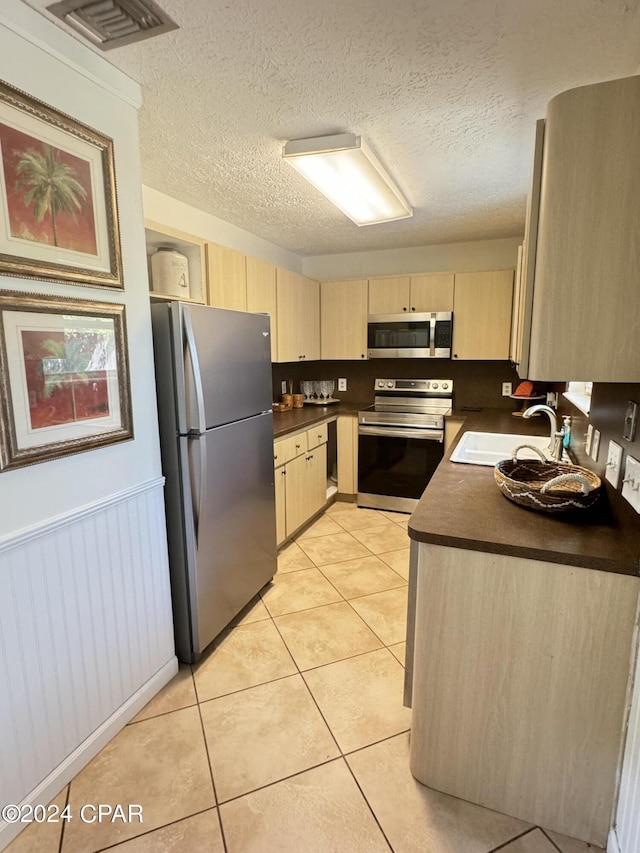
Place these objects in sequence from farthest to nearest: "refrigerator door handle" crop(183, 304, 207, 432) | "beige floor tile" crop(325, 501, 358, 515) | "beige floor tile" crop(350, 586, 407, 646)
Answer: "beige floor tile" crop(325, 501, 358, 515)
"beige floor tile" crop(350, 586, 407, 646)
"refrigerator door handle" crop(183, 304, 207, 432)

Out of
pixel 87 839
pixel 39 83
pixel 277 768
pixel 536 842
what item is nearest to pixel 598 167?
pixel 39 83

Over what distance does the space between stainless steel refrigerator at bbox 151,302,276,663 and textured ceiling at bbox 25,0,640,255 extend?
750mm

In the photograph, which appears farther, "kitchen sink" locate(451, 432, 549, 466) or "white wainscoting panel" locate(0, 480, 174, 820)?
"kitchen sink" locate(451, 432, 549, 466)

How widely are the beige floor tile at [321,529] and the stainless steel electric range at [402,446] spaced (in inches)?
16.7

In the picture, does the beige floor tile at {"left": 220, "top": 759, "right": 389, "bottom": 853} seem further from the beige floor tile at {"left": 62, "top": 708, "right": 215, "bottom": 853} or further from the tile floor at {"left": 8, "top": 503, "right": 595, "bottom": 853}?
the beige floor tile at {"left": 62, "top": 708, "right": 215, "bottom": 853}

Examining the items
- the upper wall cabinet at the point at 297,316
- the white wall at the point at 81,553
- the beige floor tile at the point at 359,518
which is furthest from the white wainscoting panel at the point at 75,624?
the upper wall cabinet at the point at 297,316

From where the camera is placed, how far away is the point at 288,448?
3.04 meters

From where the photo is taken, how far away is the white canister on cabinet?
2242mm

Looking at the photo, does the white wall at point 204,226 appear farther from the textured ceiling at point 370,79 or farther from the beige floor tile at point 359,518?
the beige floor tile at point 359,518

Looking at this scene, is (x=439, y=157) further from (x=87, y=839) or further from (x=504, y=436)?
(x=87, y=839)

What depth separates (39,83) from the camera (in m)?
1.27

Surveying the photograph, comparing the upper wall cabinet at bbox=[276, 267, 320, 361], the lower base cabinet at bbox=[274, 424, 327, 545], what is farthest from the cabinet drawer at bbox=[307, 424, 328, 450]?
the upper wall cabinet at bbox=[276, 267, 320, 361]

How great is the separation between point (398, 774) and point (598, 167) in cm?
190

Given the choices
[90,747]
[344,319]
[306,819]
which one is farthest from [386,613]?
[344,319]
